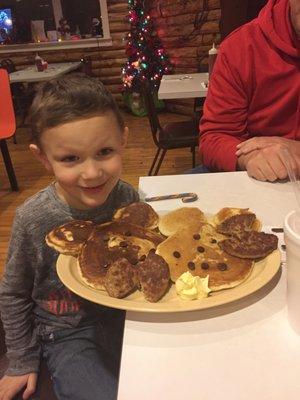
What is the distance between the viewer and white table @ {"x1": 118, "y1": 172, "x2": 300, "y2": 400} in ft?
1.71

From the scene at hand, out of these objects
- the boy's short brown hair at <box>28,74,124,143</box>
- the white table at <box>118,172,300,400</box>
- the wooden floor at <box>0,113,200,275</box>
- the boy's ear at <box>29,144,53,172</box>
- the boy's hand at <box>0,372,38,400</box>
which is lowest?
the wooden floor at <box>0,113,200,275</box>

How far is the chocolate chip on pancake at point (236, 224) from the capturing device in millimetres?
794

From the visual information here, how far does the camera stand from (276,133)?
1.53 metres

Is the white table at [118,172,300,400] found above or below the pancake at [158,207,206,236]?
below

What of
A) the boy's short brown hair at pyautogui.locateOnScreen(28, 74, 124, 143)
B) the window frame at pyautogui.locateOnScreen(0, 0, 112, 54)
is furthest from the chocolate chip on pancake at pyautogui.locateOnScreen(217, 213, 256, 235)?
the window frame at pyautogui.locateOnScreen(0, 0, 112, 54)

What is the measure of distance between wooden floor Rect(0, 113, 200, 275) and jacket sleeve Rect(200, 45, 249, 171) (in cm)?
175

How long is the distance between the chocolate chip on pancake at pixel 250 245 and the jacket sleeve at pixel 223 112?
2.25 feet

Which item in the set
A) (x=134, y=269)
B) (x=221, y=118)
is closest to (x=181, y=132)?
(x=221, y=118)

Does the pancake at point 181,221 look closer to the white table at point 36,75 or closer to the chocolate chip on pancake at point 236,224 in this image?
the chocolate chip on pancake at point 236,224

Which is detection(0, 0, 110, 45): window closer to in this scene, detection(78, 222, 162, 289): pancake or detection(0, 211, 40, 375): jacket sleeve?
detection(0, 211, 40, 375): jacket sleeve

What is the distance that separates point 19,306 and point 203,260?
52 centimetres

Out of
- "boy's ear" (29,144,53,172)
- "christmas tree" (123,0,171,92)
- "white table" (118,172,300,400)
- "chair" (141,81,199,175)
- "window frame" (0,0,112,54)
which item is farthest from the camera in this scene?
"window frame" (0,0,112,54)

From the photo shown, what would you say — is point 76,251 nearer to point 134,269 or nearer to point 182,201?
point 134,269

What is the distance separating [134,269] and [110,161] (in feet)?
0.87
